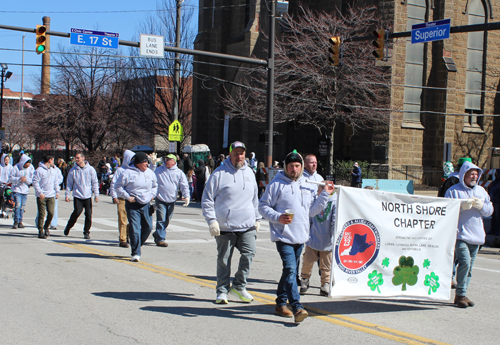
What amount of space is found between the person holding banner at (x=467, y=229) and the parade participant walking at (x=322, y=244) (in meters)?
1.59

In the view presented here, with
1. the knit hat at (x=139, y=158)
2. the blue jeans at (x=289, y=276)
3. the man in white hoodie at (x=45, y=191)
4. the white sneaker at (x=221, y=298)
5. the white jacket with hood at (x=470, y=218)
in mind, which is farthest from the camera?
the man in white hoodie at (x=45, y=191)

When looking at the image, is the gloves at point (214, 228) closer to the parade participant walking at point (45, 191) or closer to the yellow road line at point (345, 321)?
the yellow road line at point (345, 321)

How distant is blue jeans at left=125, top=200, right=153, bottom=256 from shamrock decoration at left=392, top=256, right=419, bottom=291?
4.75 meters

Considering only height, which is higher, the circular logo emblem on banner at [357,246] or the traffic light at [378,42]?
the traffic light at [378,42]

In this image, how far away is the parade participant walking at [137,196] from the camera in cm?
986

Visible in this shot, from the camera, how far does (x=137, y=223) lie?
984 cm

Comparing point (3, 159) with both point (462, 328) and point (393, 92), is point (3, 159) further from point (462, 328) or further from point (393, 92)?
point (393, 92)

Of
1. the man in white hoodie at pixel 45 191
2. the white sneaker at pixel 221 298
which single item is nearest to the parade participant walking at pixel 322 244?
the white sneaker at pixel 221 298

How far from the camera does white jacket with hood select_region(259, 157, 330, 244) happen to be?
20.5ft

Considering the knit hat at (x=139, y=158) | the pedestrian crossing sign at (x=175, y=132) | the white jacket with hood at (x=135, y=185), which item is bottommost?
the white jacket with hood at (x=135, y=185)

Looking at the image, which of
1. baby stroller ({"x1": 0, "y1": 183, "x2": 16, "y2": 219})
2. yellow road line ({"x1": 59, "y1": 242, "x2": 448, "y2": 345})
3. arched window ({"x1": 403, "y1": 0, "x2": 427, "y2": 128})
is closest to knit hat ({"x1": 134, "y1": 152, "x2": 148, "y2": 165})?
yellow road line ({"x1": 59, "y1": 242, "x2": 448, "y2": 345})

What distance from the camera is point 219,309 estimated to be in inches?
265

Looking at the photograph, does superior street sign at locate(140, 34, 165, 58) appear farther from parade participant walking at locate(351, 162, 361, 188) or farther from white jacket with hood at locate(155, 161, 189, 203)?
parade participant walking at locate(351, 162, 361, 188)

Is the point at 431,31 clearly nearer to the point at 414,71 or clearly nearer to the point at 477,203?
the point at 477,203
